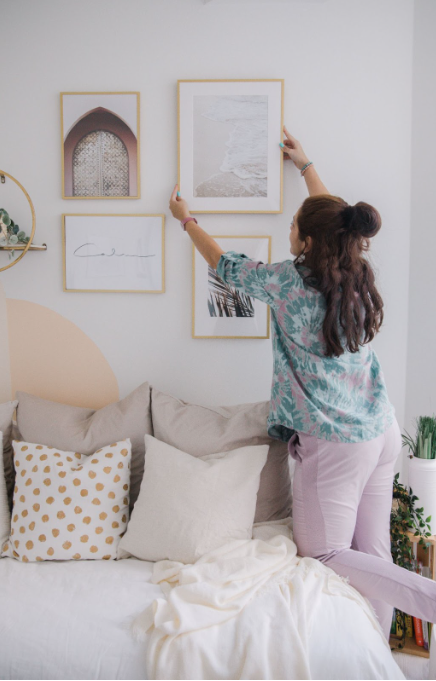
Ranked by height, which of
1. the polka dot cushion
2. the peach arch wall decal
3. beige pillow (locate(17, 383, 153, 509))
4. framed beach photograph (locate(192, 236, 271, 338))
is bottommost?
the polka dot cushion

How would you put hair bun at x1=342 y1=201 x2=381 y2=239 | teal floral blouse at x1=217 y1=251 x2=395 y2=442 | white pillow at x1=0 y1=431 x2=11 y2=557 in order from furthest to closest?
1. white pillow at x1=0 y1=431 x2=11 y2=557
2. teal floral blouse at x1=217 y1=251 x2=395 y2=442
3. hair bun at x1=342 y1=201 x2=381 y2=239

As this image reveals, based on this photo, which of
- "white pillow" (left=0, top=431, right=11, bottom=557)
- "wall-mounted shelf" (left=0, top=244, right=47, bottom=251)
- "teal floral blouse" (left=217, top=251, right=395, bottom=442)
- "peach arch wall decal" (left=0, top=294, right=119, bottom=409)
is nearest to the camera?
"teal floral blouse" (left=217, top=251, right=395, bottom=442)

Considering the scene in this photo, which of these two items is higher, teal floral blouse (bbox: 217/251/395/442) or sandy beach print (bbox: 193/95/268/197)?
sandy beach print (bbox: 193/95/268/197)

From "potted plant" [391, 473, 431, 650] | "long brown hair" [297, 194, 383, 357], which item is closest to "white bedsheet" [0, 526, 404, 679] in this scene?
"potted plant" [391, 473, 431, 650]

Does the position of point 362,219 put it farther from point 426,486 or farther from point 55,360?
point 55,360

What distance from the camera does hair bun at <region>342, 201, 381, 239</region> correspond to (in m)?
1.35

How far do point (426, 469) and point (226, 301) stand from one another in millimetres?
1025

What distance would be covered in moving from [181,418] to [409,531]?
3.06 feet

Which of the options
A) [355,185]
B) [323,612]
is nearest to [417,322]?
[355,185]

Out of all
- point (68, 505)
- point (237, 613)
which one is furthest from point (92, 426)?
point (237, 613)

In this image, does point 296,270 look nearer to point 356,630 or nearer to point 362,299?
point 362,299

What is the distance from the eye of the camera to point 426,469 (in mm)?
1705

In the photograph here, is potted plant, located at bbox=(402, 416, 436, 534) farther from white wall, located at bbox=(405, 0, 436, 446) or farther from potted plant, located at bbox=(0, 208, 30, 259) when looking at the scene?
→ potted plant, located at bbox=(0, 208, 30, 259)

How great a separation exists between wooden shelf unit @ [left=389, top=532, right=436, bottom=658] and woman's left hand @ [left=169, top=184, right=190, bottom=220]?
147 cm
